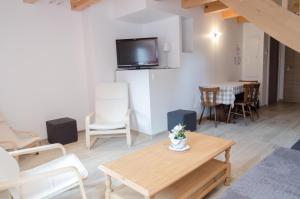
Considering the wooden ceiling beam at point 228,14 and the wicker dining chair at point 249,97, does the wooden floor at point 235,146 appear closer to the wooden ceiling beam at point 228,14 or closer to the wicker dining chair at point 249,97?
the wicker dining chair at point 249,97

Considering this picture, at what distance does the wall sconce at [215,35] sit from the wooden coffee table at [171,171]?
3.41 metres

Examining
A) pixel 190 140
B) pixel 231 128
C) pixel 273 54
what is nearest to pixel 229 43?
pixel 273 54

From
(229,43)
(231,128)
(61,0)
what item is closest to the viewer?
(61,0)

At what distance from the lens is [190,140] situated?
2.26 meters

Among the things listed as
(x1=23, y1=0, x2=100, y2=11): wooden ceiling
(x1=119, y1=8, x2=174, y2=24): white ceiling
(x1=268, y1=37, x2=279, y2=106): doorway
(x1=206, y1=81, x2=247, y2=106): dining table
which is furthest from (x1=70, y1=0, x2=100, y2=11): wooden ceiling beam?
(x1=268, y1=37, x2=279, y2=106): doorway

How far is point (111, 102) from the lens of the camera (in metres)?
3.73

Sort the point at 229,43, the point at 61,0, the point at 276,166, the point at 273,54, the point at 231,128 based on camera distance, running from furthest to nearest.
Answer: the point at 273,54 → the point at 229,43 → the point at 231,128 → the point at 61,0 → the point at 276,166

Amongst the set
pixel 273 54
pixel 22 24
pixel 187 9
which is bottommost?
pixel 273 54

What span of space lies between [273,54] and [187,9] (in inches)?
128

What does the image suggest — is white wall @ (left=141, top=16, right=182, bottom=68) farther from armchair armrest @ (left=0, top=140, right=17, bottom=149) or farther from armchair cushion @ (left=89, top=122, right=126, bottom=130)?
armchair armrest @ (left=0, top=140, right=17, bottom=149)

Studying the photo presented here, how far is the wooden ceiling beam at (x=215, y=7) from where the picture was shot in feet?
14.6

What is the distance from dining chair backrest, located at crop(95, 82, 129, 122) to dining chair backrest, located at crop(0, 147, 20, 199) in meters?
1.91

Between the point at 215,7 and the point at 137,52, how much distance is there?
6.17 feet

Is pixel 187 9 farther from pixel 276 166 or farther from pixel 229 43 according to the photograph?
pixel 276 166
